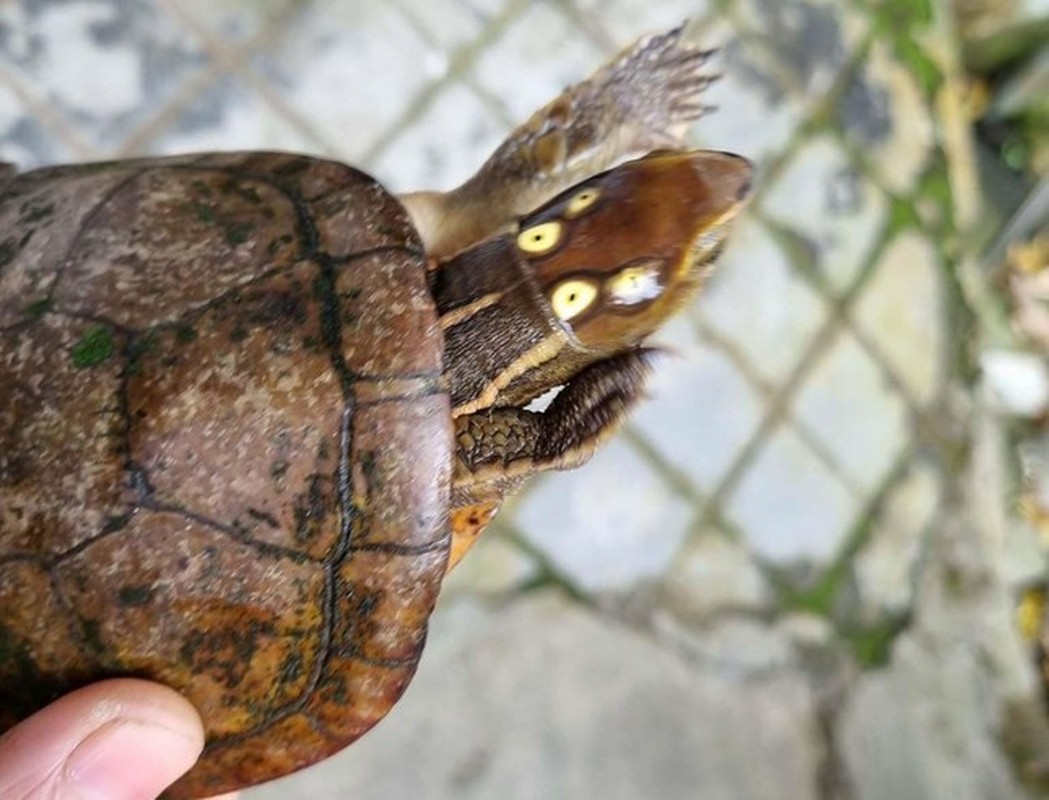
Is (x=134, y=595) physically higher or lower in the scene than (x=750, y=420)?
higher

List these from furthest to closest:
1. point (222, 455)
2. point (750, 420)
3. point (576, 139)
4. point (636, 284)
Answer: point (750, 420) < point (576, 139) < point (636, 284) < point (222, 455)

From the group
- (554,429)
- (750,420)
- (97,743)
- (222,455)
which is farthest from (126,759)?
(750,420)

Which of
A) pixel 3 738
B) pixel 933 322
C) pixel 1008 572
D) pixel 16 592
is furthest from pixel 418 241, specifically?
pixel 1008 572

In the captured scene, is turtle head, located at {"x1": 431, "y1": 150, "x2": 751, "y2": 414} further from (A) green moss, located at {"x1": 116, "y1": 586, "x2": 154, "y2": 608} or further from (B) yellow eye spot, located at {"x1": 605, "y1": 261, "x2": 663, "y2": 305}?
(A) green moss, located at {"x1": 116, "y1": 586, "x2": 154, "y2": 608}

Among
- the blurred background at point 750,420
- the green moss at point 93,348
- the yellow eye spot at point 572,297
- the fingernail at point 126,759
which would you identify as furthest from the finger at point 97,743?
the blurred background at point 750,420

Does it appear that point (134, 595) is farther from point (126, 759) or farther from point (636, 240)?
point (636, 240)

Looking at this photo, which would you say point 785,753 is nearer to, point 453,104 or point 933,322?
point 933,322

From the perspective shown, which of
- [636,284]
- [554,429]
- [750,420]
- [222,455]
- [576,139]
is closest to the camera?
[222,455]
